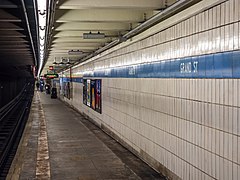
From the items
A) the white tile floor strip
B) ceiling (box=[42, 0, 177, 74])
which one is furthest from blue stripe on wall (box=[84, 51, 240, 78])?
the white tile floor strip

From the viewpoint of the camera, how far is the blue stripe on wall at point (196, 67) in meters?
3.89

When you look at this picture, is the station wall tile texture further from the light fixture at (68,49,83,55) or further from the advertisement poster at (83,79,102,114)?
the advertisement poster at (83,79,102,114)

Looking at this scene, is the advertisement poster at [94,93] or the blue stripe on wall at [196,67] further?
the advertisement poster at [94,93]

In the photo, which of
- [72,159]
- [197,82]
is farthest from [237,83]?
[72,159]

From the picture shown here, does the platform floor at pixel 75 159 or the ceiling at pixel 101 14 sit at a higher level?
the ceiling at pixel 101 14

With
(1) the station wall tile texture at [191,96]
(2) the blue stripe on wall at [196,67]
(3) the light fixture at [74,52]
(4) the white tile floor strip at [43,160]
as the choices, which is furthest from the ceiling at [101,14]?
(4) the white tile floor strip at [43,160]

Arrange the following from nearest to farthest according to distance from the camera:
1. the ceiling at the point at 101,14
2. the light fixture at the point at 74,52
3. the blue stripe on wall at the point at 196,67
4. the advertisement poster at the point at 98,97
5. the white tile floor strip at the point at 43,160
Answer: the blue stripe on wall at the point at 196,67 → the ceiling at the point at 101,14 → the white tile floor strip at the point at 43,160 → the light fixture at the point at 74,52 → the advertisement poster at the point at 98,97

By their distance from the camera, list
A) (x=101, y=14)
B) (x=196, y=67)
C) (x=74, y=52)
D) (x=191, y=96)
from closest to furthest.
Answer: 1. (x=196, y=67)
2. (x=191, y=96)
3. (x=101, y=14)
4. (x=74, y=52)

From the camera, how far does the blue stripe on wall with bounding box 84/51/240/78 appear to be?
3895 mm

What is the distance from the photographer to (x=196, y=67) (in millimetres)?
4781

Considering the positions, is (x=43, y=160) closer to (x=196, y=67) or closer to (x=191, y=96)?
(x=191, y=96)

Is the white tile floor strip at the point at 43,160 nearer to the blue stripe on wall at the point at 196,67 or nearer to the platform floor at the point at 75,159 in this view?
the platform floor at the point at 75,159

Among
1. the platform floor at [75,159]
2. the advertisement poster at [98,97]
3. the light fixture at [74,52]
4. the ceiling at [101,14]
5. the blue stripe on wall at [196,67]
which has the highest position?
the ceiling at [101,14]

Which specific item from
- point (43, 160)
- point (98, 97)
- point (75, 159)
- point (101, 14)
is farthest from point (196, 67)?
point (98, 97)
